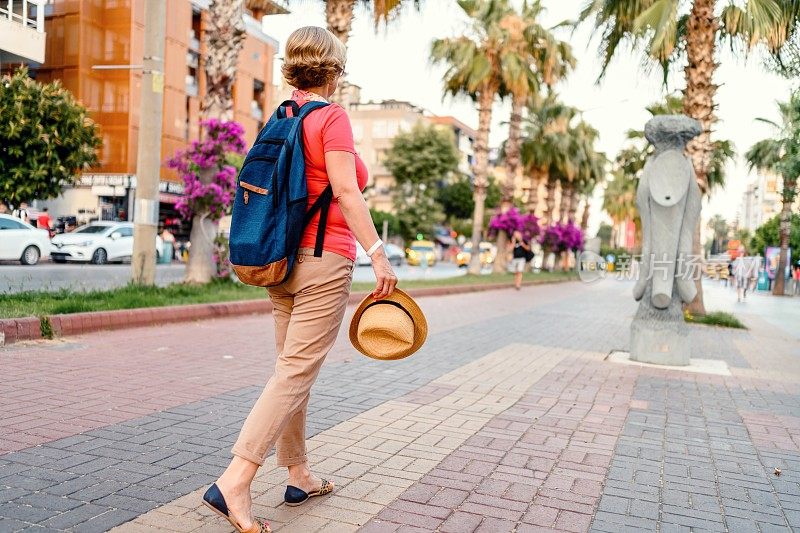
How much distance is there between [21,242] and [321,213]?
20.4 meters

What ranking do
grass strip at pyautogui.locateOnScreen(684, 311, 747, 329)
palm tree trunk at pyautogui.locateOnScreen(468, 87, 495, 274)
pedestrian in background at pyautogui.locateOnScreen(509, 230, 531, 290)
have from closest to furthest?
grass strip at pyautogui.locateOnScreen(684, 311, 747, 329) < pedestrian in background at pyautogui.locateOnScreen(509, 230, 531, 290) < palm tree trunk at pyautogui.locateOnScreen(468, 87, 495, 274)

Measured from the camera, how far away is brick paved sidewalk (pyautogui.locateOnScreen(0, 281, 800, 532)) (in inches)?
127

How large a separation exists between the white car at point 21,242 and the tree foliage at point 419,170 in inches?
1673

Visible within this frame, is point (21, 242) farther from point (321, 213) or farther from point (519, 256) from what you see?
point (321, 213)

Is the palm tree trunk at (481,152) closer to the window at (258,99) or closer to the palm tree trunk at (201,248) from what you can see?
the palm tree trunk at (201,248)

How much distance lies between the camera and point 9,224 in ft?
67.5

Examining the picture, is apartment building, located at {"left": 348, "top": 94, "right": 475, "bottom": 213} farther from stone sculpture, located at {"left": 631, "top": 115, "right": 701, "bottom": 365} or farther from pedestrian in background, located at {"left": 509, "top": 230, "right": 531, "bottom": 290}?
stone sculpture, located at {"left": 631, "top": 115, "right": 701, "bottom": 365}

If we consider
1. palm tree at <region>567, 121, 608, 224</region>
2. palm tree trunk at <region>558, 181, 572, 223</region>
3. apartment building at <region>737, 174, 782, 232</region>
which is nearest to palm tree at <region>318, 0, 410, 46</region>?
palm tree at <region>567, 121, 608, 224</region>

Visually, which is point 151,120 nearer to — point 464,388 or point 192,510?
point 464,388

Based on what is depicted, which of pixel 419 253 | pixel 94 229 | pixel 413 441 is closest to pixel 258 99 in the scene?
pixel 419 253

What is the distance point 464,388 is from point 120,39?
36.7 m

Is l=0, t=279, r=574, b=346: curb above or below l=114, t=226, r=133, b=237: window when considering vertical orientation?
below

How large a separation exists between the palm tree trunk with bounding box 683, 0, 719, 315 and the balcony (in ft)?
79.9

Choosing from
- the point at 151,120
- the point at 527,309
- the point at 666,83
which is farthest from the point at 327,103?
the point at 666,83
